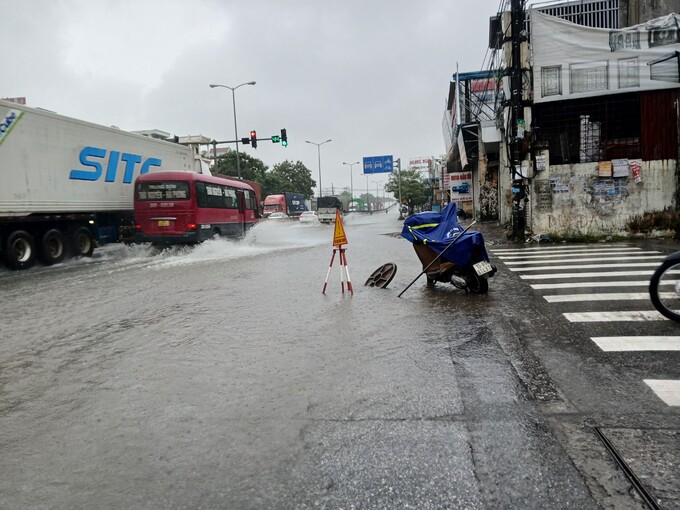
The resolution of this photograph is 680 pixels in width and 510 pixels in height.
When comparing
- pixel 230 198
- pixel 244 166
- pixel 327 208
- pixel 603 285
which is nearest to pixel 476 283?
pixel 603 285

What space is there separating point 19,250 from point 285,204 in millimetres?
38195

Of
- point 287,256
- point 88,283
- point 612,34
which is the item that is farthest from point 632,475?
point 612,34

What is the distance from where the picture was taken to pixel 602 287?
7566 millimetres

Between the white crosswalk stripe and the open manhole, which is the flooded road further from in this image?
the open manhole

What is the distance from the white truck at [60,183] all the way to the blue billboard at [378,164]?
117 feet

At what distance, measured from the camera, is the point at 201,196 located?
16.5 metres

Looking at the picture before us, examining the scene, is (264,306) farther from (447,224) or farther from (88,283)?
(88,283)

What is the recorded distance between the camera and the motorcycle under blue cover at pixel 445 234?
24.8ft

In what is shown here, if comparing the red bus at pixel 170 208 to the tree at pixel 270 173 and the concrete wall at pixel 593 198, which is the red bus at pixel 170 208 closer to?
the concrete wall at pixel 593 198

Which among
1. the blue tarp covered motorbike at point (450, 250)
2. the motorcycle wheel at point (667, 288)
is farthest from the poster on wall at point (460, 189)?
the motorcycle wheel at point (667, 288)

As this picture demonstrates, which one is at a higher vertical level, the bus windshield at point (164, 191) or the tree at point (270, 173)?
the tree at point (270, 173)

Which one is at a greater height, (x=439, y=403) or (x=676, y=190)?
(x=676, y=190)

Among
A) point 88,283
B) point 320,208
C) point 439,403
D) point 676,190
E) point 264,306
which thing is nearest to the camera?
point 439,403

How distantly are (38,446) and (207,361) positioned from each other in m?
1.75
